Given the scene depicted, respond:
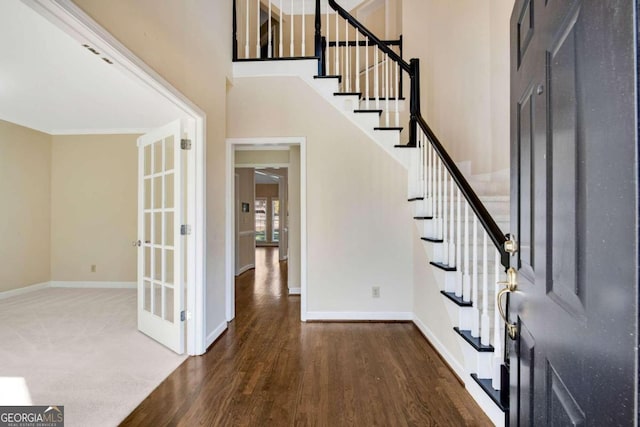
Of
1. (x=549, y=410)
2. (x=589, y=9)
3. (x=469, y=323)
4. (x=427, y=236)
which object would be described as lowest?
(x=469, y=323)

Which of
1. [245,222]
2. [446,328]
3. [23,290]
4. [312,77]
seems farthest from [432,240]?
[23,290]

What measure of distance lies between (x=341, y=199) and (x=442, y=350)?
5.96ft

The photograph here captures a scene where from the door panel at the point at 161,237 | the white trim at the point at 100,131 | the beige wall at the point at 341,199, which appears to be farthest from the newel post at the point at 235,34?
the white trim at the point at 100,131

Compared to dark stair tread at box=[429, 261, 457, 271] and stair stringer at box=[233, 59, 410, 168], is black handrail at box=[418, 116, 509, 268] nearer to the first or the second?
dark stair tread at box=[429, 261, 457, 271]

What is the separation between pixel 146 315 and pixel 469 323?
9.89 ft

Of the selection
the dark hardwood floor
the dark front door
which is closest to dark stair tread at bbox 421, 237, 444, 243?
the dark hardwood floor

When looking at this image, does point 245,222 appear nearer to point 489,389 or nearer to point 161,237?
point 161,237

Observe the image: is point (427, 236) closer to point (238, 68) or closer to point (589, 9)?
point (589, 9)

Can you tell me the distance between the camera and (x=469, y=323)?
2109 millimetres

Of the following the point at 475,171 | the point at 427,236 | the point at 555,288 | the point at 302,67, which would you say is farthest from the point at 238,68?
the point at 555,288

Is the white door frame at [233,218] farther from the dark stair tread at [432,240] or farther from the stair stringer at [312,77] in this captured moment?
the dark stair tread at [432,240]

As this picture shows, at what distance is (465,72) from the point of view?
3701 mm

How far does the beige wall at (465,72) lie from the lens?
131 inches

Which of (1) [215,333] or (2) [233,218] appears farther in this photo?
(2) [233,218]
